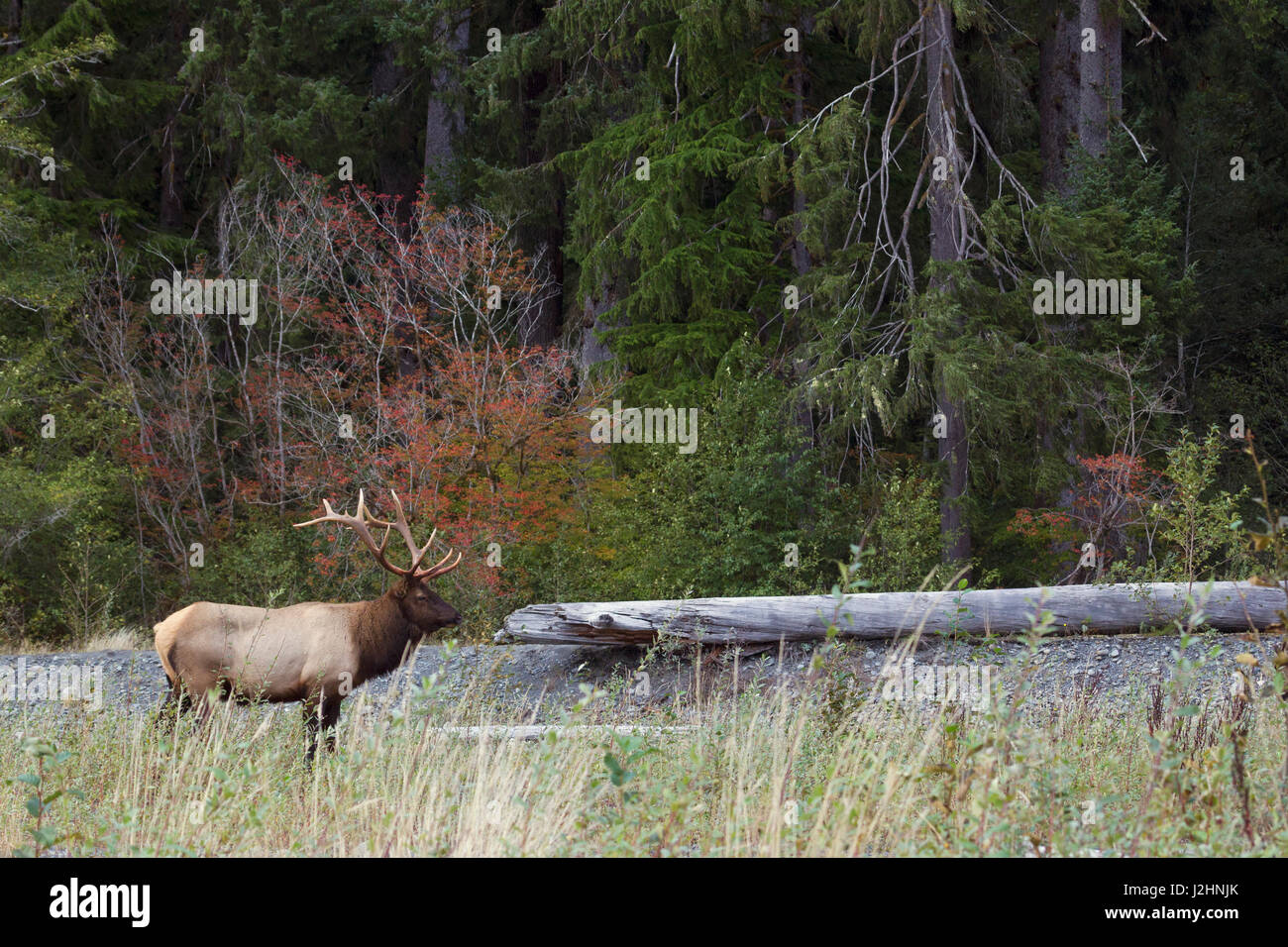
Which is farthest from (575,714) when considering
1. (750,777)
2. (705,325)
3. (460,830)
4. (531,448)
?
(705,325)


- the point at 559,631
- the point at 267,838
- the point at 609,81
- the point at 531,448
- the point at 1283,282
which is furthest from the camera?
the point at 1283,282

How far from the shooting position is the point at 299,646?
7.92 m

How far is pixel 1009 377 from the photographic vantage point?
14.0 metres

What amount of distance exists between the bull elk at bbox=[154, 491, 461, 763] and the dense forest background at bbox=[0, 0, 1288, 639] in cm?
544

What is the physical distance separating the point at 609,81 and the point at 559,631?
39.4 ft

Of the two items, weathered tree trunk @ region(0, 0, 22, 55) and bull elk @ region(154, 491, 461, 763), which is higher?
weathered tree trunk @ region(0, 0, 22, 55)

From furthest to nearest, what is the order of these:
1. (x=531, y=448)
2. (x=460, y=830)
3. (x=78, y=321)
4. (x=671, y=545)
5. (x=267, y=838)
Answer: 1. (x=78, y=321)
2. (x=531, y=448)
3. (x=671, y=545)
4. (x=267, y=838)
5. (x=460, y=830)

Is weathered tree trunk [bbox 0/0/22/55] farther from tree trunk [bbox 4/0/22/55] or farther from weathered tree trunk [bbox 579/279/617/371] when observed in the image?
weathered tree trunk [bbox 579/279/617/371]

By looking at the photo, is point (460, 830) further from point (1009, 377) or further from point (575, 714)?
point (1009, 377)

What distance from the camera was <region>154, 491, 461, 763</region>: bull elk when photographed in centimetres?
Result: 764

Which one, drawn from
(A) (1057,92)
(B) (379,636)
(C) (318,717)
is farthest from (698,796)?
(A) (1057,92)

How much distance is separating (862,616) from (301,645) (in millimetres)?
4690

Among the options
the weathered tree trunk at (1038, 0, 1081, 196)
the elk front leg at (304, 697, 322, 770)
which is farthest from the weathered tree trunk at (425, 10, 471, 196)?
the elk front leg at (304, 697, 322, 770)

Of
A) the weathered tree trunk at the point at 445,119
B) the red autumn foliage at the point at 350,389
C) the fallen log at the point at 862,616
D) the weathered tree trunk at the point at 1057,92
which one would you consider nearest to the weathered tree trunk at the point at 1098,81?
the weathered tree trunk at the point at 1057,92
